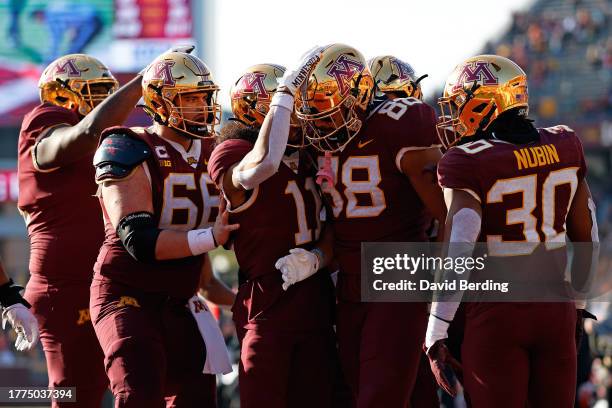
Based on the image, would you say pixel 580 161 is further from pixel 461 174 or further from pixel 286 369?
pixel 286 369

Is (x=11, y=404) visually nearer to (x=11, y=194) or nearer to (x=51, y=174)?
(x=51, y=174)

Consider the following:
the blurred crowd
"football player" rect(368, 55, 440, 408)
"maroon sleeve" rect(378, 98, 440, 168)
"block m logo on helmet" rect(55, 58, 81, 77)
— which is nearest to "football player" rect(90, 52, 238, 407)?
"maroon sleeve" rect(378, 98, 440, 168)

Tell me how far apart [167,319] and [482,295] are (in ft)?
4.71

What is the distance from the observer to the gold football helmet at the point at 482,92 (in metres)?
5.07

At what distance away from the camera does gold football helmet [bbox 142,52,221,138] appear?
17.9 feet

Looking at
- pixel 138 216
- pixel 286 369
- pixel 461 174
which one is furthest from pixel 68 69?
pixel 461 174

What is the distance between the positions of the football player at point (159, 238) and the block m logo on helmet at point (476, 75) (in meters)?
1.15

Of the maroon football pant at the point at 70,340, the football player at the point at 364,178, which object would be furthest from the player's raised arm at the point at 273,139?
the maroon football pant at the point at 70,340

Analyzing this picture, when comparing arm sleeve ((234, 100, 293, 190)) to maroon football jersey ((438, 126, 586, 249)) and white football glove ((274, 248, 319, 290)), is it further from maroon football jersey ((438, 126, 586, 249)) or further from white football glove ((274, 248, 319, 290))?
maroon football jersey ((438, 126, 586, 249))

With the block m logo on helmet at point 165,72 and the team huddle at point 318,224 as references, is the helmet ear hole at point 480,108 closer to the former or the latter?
the team huddle at point 318,224

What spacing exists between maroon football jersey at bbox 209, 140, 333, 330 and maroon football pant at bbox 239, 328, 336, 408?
0.06 meters

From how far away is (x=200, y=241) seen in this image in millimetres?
5219

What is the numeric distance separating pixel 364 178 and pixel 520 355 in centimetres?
102

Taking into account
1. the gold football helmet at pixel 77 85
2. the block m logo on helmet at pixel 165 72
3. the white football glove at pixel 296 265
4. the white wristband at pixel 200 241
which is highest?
the block m logo on helmet at pixel 165 72
